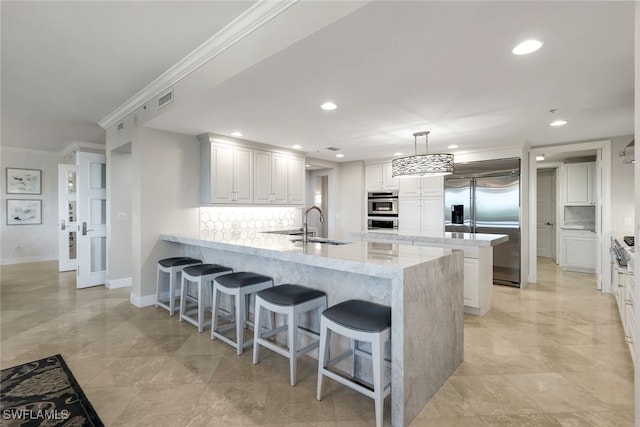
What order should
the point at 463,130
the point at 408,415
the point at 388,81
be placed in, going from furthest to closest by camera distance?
the point at 463,130 < the point at 388,81 < the point at 408,415

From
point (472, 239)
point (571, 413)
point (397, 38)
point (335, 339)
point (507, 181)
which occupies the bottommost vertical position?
point (571, 413)

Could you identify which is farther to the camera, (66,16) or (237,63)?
(237,63)

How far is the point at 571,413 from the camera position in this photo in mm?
1925

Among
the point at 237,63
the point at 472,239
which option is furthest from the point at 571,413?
the point at 237,63

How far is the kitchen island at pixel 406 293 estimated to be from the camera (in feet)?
5.86

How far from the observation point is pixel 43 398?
2061 millimetres

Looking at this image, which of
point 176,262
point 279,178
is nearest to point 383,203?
point 279,178

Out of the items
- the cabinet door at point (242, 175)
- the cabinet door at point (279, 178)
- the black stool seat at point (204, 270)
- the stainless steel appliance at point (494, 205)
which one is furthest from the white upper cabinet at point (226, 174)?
the stainless steel appliance at point (494, 205)

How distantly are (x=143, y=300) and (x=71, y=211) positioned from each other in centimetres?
353

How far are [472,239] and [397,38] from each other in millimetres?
2518

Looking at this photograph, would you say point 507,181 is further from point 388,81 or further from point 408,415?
point 408,415

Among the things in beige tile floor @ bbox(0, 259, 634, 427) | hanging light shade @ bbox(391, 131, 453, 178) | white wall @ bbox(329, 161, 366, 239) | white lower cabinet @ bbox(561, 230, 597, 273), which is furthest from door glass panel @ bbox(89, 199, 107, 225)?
white lower cabinet @ bbox(561, 230, 597, 273)

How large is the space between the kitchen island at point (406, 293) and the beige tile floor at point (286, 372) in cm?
19

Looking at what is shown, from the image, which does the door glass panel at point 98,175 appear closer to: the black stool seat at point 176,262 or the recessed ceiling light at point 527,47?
the black stool seat at point 176,262
